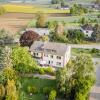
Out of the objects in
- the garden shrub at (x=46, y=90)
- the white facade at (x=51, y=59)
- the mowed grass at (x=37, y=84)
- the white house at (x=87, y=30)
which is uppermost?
the white house at (x=87, y=30)

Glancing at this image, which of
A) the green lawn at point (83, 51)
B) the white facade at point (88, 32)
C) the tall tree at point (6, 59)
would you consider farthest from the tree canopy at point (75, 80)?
the white facade at point (88, 32)

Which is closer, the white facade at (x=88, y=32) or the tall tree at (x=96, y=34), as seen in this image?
the tall tree at (x=96, y=34)

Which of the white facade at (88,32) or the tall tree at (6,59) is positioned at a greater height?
the tall tree at (6,59)

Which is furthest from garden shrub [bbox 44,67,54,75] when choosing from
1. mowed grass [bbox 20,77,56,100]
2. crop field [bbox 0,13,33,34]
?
crop field [bbox 0,13,33,34]

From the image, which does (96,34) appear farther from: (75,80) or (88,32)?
(75,80)

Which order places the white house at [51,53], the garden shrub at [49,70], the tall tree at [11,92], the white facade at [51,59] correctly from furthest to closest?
the white facade at [51,59] → the white house at [51,53] → the garden shrub at [49,70] → the tall tree at [11,92]

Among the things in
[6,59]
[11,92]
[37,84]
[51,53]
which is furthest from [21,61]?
[11,92]

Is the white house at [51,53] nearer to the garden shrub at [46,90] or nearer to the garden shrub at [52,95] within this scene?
the garden shrub at [46,90]

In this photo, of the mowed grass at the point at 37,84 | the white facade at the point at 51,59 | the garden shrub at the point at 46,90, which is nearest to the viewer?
the mowed grass at the point at 37,84

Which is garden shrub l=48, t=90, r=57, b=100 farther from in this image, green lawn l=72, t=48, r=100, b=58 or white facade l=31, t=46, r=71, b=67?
green lawn l=72, t=48, r=100, b=58
